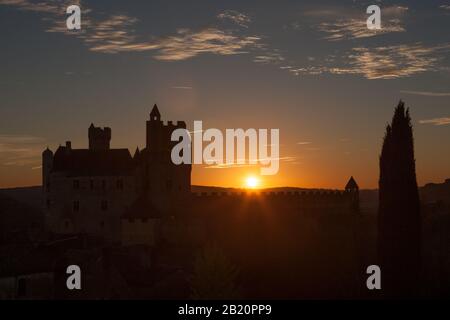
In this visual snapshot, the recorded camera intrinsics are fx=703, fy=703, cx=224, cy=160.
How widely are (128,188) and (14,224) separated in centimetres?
3858

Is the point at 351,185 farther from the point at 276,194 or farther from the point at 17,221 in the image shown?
the point at 17,221

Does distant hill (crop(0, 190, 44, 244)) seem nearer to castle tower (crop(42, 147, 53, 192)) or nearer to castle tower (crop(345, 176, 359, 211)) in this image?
castle tower (crop(42, 147, 53, 192))

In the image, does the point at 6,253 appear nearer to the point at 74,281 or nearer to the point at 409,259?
the point at 74,281

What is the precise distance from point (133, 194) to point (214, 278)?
23617 millimetres

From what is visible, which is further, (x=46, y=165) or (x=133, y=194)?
(x=46, y=165)

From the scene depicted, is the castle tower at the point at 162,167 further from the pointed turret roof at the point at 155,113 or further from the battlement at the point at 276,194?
the battlement at the point at 276,194

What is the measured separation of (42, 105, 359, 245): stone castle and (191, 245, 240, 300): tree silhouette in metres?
12.0

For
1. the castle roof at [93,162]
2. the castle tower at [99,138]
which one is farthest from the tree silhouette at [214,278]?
the castle tower at [99,138]

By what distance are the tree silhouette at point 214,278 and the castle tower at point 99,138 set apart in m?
25.3

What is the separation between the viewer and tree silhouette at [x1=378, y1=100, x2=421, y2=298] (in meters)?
49.3

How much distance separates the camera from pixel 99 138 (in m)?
79.1

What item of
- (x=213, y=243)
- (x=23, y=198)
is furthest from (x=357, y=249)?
(x=23, y=198)

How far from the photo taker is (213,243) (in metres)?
63.8

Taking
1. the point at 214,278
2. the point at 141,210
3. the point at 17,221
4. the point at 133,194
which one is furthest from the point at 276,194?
the point at 17,221
